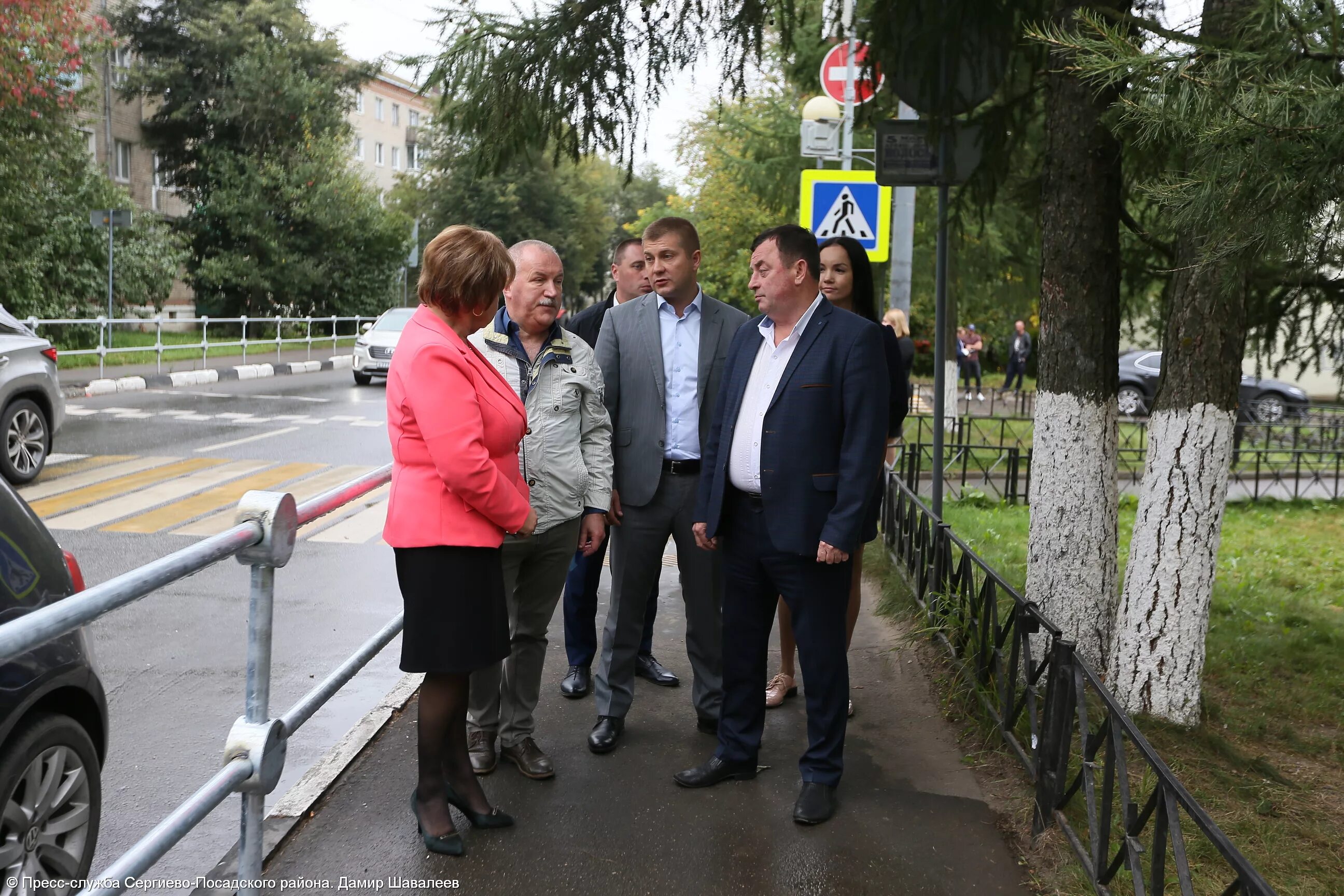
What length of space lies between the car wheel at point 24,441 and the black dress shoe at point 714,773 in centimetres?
782

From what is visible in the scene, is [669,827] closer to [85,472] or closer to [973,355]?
[85,472]

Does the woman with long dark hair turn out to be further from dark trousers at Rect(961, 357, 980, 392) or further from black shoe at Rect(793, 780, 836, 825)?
dark trousers at Rect(961, 357, 980, 392)

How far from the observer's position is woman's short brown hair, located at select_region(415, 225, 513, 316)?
3668 millimetres

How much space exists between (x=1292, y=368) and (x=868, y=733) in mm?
2798

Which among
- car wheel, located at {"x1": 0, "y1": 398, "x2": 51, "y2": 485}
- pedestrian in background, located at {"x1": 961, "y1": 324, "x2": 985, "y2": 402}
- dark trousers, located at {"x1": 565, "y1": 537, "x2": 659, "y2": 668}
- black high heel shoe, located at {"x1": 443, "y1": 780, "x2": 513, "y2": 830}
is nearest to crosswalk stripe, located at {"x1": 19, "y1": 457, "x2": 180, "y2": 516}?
car wheel, located at {"x1": 0, "y1": 398, "x2": 51, "y2": 485}

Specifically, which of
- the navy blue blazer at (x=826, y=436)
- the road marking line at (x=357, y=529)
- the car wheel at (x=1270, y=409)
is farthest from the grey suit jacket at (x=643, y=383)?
the car wheel at (x=1270, y=409)

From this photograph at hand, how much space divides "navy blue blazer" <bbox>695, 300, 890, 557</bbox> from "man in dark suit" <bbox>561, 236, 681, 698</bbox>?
3.93 feet

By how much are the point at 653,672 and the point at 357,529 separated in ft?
13.9

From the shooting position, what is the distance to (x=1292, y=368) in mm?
5941

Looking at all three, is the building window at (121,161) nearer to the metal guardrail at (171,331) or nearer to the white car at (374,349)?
the metal guardrail at (171,331)

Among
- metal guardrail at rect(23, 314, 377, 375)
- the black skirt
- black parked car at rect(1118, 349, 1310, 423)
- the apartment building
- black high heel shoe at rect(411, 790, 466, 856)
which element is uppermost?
the apartment building

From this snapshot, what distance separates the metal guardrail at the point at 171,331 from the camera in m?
19.4

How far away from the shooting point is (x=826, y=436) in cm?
414

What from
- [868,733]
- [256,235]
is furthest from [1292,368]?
[256,235]
